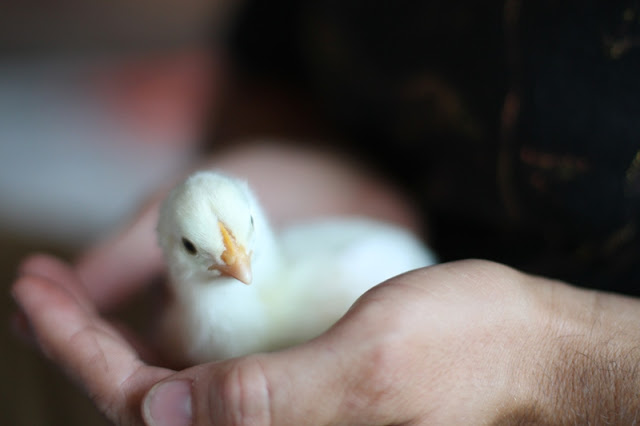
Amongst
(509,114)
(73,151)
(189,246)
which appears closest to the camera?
(189,246)

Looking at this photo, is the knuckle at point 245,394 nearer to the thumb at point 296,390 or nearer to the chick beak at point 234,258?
the thumb at point 296,390

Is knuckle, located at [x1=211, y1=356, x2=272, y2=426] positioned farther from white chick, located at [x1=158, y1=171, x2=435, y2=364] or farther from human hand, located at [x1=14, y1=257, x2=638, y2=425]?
white chick, located at [x1=158, y1=171, x2=435, y2=364]

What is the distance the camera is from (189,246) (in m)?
0.87

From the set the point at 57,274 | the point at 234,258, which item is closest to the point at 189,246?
the point at 234,258

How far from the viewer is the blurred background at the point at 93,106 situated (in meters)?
1.81

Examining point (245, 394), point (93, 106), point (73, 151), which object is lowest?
point (245, 394)

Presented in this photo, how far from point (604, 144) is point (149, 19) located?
57.4 inches

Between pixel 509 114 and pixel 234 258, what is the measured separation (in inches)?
21.0

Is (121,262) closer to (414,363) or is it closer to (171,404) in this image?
(171,404)

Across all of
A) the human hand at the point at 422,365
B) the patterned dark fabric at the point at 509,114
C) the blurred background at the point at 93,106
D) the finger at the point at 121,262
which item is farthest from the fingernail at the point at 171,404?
the blurred background at the point at 93,106

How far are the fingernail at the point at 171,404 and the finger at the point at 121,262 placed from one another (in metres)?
0.53

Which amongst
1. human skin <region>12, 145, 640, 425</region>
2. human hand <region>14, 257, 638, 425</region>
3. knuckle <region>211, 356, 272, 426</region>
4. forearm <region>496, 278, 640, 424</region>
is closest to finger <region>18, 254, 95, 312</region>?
human skin <region>12, 145, 640, 425</region>

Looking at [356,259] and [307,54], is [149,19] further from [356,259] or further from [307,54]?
[356,259]

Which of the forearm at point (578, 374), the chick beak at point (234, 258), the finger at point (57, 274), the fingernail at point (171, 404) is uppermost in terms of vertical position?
the chick beak at point (234, 258)
